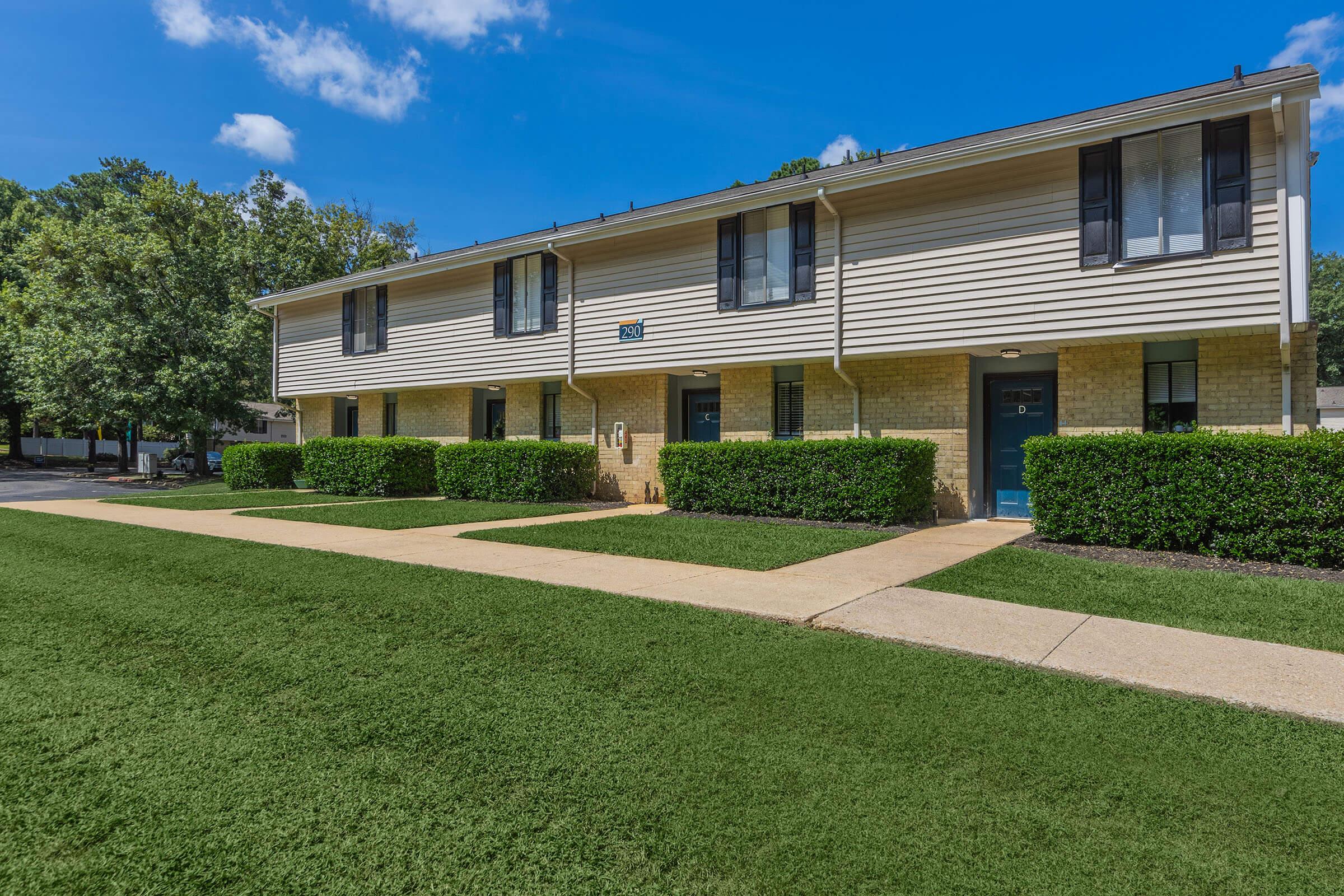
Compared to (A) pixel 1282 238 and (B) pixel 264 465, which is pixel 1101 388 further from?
(B) pixel 264 465

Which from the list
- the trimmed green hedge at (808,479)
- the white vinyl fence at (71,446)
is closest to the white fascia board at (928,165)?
Result: the trimmed green hedge at (808,479)

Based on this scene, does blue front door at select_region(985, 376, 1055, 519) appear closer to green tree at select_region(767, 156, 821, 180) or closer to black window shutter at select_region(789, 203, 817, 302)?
black window shutter at select_region(789, 203, 817, 302)

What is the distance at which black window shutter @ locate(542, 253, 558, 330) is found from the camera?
1509cm

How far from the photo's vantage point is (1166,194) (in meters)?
9.05

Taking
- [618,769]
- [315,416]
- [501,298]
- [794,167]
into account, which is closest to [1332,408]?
[794,167]

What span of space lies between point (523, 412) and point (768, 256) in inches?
292

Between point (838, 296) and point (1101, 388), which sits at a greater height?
point (838, 296)

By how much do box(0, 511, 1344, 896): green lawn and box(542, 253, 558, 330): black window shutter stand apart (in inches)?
439

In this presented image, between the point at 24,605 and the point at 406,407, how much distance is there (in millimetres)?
14002

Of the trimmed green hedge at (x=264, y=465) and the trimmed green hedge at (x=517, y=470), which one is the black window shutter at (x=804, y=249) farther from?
the trimmed green hedge at (x=264, y=465)

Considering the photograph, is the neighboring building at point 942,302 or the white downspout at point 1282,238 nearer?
the white downspout at point 1282,238

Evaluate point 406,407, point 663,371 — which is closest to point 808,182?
point 663,371

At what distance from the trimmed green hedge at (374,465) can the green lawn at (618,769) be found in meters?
11.1

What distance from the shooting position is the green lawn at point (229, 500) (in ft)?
44.0
